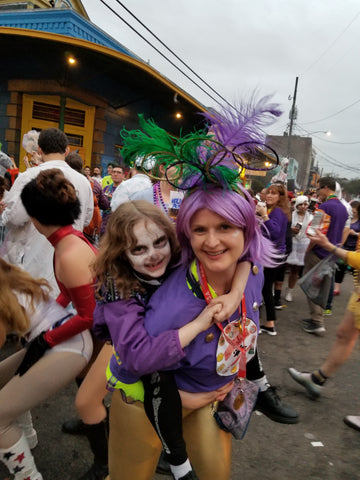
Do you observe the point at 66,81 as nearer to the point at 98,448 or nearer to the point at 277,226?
the point at 277,226

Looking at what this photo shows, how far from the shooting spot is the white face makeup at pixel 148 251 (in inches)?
55.2

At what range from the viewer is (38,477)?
5.43 ft

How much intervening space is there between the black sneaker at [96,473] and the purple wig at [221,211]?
137 centimetres

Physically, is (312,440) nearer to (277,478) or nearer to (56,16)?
(277,478)

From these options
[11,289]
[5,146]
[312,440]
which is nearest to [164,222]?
[11,289]

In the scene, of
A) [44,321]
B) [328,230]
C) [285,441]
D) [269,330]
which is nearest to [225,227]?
[44,321]

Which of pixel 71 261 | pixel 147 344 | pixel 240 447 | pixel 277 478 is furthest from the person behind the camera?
pixel 240 447

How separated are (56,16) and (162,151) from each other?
334 inches

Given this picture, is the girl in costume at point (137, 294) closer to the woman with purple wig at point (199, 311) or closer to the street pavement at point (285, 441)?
the woman with purple wig at point (199, 311)

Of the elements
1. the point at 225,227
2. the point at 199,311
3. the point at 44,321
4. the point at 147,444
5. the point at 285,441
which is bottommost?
the point at 285,441

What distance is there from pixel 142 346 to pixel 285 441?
1.82m

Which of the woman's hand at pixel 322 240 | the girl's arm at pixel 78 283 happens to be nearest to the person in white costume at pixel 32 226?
the girl's arm at pixel 78 283

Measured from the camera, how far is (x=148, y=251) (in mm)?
1408

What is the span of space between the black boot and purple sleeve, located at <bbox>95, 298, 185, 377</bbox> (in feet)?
2.86
